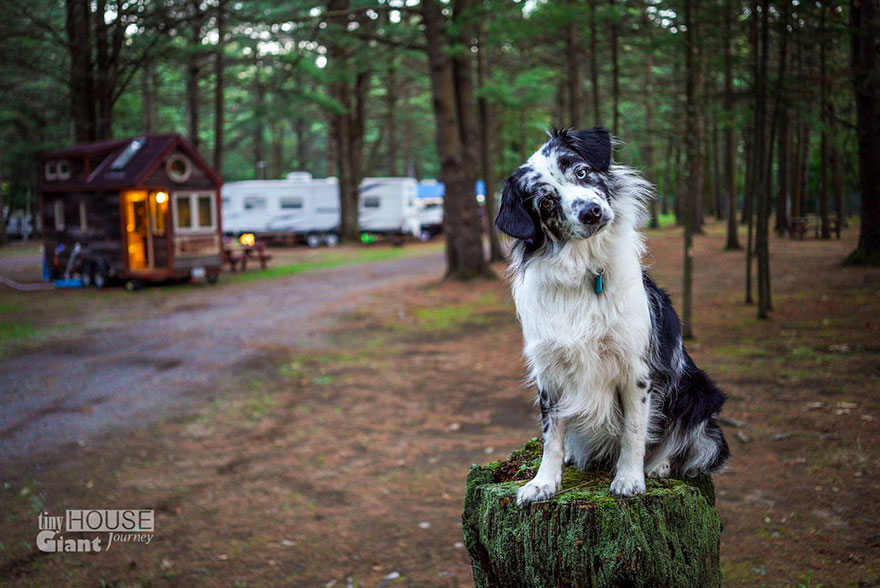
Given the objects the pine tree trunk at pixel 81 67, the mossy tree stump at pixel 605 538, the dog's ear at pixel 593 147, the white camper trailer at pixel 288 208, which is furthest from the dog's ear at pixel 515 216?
the white camper trailer at pixel 288 208

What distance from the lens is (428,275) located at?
2275cm

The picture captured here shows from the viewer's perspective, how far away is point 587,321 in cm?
290

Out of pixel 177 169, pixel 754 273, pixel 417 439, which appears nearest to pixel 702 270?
pixel 754 273

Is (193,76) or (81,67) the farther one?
(193,76)

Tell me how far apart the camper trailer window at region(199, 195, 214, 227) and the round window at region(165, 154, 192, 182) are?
0.87 m

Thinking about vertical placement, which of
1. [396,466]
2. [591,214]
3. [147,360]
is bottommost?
[396,466]

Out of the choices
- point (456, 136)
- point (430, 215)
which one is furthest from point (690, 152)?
point (430, 215)

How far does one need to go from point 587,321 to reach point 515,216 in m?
0.50

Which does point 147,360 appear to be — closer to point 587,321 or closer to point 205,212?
point 587,321

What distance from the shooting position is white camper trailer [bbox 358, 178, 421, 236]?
38.3m

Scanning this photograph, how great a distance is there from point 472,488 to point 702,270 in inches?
680

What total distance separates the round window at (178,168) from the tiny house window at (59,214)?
3.96 metres

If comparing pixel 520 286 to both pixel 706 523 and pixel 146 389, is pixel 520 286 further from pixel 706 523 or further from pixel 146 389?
pixel 146 389

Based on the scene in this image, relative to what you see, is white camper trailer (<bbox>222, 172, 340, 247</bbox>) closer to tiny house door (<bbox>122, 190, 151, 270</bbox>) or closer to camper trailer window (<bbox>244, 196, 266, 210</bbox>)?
camper trailer window (<bbox>244, 196, 266, 210</bbox>)
